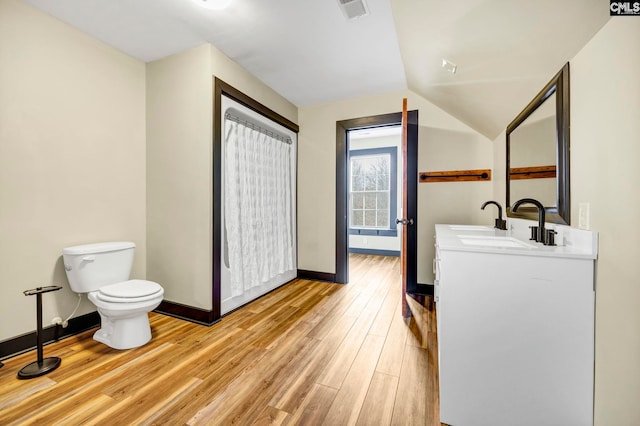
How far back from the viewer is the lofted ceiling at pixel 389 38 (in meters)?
1.24

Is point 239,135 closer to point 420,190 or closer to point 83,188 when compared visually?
point 83,188

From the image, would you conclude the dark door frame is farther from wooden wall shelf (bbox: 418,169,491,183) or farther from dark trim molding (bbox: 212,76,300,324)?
dark trim molding (bbox: 212,76,300,324)

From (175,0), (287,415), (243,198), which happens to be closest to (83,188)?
(243,198)

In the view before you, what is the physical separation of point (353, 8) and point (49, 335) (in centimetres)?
325

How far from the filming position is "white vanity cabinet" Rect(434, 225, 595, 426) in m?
1.07

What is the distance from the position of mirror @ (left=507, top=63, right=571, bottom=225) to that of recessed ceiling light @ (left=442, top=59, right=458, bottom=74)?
583mm

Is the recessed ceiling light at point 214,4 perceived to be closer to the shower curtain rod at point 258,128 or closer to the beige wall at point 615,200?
the shower curtain rod at point 258,128

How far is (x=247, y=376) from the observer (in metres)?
1.57

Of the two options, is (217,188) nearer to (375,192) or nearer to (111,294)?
(111,294)

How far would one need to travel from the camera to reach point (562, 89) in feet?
4.35

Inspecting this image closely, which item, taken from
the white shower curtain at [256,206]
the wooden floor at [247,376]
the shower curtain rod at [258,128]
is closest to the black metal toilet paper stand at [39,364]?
the wooden floor at [247,376]

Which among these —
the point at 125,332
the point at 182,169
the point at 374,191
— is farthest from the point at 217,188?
the point at 374,191

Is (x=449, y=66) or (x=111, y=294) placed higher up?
(x=449, y=66)

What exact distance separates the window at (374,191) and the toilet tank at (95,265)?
3.99 m
